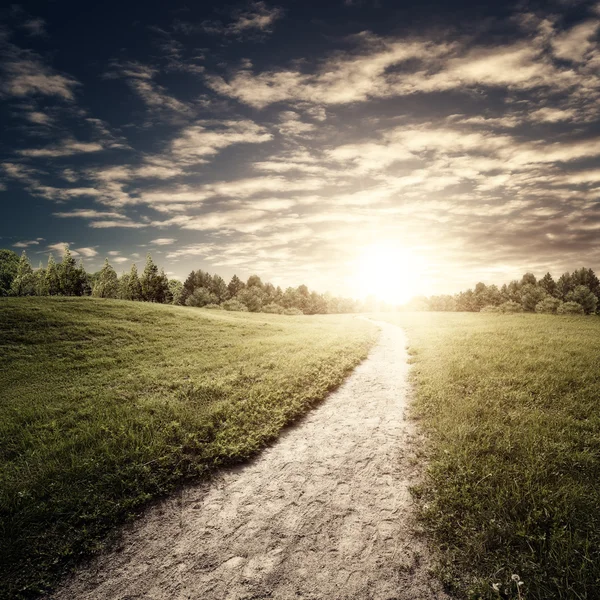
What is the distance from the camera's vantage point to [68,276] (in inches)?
2886

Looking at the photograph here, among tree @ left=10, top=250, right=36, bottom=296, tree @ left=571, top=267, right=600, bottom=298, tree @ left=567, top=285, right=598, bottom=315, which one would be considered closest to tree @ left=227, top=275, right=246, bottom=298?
tree @ left=10, top=250, right=36, bottom=296

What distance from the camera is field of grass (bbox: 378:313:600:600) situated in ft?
14.9

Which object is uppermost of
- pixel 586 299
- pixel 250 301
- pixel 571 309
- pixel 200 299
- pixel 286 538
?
pixel 200 299

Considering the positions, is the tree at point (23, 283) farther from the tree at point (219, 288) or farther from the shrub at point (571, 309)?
the shrub at point (571, 309)

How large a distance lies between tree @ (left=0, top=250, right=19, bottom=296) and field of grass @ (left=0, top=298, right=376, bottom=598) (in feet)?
295

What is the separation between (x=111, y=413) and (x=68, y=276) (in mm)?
82247

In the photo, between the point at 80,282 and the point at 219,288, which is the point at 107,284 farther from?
the point at 219,288

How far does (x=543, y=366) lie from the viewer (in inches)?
525

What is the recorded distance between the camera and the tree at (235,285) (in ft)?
337

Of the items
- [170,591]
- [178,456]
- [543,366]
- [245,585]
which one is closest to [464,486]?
[245,585]

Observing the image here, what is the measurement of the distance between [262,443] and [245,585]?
3.83 metres

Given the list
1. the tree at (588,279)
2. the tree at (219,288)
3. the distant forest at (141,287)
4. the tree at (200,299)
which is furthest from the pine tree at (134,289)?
the tree at (588,279)

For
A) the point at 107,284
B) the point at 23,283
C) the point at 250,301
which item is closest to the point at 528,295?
the point at 250,301

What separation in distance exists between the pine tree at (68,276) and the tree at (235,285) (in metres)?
43.0
